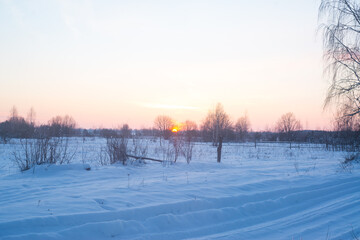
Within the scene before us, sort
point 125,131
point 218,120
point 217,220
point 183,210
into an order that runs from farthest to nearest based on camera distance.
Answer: point 218,120, point 125,131, point 183,210, point 217,220

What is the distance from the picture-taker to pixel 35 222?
13.3ft

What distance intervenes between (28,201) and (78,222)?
188 cm

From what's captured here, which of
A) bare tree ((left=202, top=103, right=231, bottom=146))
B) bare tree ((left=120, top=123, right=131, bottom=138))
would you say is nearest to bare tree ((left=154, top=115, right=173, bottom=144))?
bare tree ((left=202, top=103, right=231, bottom=146))

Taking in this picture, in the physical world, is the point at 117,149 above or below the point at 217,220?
above

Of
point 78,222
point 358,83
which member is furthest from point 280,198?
point 358,83

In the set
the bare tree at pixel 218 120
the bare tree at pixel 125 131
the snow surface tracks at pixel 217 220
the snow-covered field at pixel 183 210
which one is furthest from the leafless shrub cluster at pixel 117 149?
the bare tree at pixel 218 120

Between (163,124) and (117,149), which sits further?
(163,124)

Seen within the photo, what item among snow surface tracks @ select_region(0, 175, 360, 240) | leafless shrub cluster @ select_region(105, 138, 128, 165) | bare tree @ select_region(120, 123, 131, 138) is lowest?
snow surface tracks @ select_region(0, 175, 360, 240)

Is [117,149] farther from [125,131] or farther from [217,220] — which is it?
[217,220]

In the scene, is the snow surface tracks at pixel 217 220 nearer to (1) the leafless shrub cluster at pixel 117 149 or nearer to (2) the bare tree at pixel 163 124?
(1) the leafless shrub cluster at pixel 117 149

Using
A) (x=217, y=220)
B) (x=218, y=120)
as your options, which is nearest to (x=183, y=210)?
(x=217, y=220)

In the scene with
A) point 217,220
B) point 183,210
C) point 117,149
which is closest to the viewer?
point 217,220

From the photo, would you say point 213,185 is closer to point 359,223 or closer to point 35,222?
point 359,223

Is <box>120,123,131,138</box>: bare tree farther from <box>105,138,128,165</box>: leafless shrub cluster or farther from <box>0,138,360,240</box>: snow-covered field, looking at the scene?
<box>0,138,360,240</box>: snow-covered field
